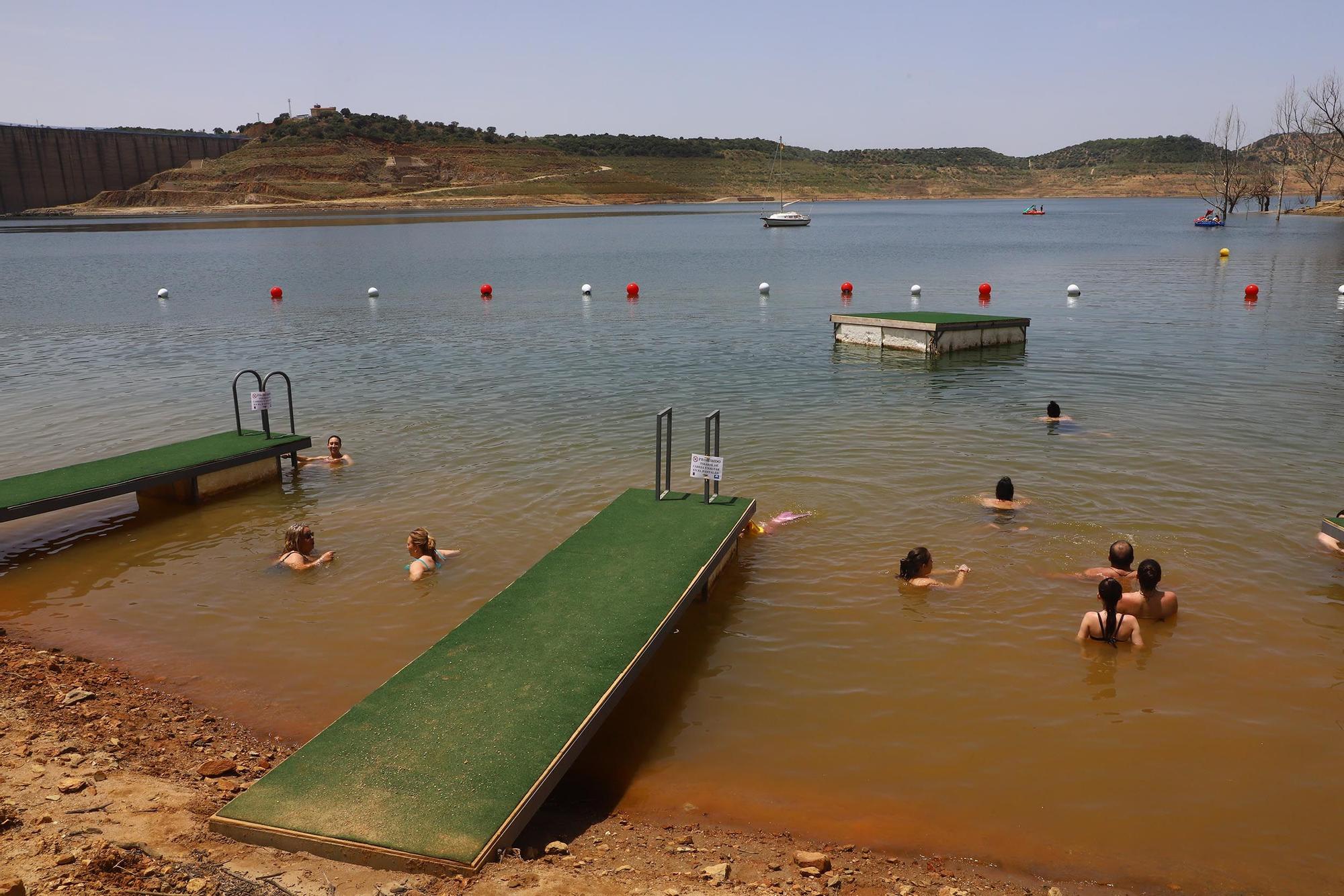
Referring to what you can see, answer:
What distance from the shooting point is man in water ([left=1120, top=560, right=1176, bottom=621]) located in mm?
8414

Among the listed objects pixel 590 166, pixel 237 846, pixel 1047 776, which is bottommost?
pixel 1047 776

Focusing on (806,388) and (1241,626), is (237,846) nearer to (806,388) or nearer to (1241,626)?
(1241,626)

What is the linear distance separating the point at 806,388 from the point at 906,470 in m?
5.85

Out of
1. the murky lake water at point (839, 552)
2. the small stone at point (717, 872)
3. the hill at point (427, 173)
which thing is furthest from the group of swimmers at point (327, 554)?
the hill at point (427, 173)

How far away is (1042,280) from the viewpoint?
40375mm

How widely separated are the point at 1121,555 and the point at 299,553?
27.4ft

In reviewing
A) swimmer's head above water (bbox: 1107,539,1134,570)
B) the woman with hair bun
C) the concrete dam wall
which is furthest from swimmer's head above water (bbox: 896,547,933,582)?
the concrete dam wall

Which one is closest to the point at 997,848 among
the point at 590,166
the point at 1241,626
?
the point at 1241,626

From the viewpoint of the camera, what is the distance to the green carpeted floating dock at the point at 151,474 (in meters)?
10.7

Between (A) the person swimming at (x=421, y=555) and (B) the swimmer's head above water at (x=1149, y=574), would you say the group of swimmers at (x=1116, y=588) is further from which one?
(A) the person swimming at (x=421, y=555)

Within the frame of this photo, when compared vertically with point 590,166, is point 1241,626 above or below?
below

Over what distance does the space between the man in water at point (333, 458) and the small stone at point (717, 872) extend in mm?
10074

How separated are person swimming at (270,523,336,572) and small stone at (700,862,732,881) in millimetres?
6425

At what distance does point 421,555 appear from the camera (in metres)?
9.83
